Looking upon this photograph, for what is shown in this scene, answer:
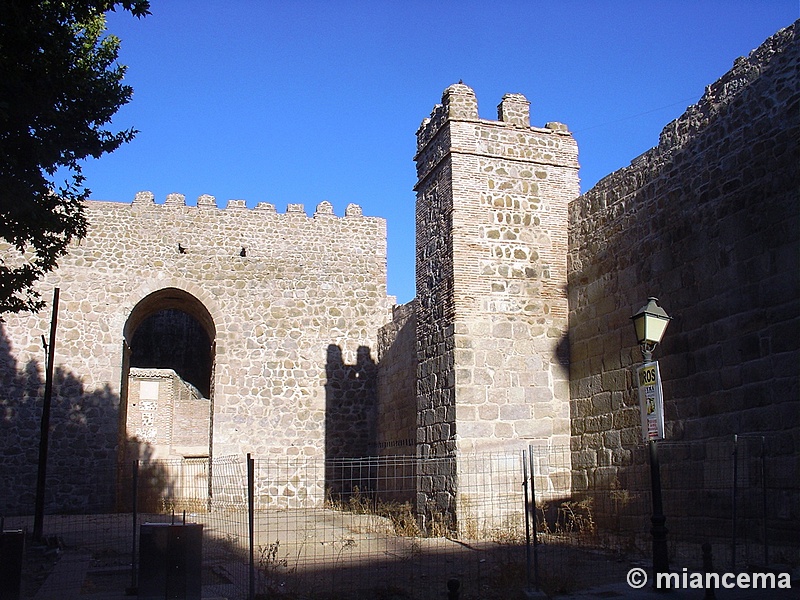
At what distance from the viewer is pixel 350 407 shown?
60.7 feet

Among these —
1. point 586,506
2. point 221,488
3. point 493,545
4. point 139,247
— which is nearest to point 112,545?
point 221,488

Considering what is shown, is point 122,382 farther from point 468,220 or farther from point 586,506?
point 586,506

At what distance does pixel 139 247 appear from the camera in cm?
1802

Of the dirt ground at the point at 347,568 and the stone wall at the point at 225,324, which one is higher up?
the stone wall at the point at 225,324

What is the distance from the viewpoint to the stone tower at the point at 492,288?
10.9m

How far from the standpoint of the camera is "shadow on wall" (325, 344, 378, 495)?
18.3 metres

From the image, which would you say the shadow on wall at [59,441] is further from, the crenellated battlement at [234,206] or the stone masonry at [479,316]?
the crenellated battlement at [234,206]

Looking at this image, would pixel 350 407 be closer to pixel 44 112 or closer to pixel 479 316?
pixel 479 316

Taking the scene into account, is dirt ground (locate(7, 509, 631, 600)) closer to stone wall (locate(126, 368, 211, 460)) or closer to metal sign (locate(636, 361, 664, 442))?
Result: metal sign (locate(636, 361, 664, 442))

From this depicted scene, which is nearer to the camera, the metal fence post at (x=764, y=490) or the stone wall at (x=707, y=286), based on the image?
the metal fence post at (x=764, y=490)

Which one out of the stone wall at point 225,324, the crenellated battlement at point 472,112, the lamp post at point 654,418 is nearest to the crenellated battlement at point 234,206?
the stone wall at point 225,324

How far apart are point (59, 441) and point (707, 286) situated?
13783mm

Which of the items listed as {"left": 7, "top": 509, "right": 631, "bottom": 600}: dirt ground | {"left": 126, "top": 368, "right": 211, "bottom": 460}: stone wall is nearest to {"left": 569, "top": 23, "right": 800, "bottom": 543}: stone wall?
{"left": 7, "top": 509, "right": 631, "bottom": 600}: dirt ground

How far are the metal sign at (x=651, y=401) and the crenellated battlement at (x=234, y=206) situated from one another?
1327cm
